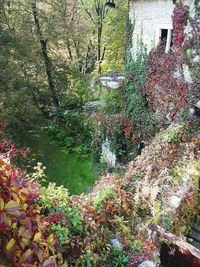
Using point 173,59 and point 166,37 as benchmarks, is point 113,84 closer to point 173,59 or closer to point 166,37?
point 166,37

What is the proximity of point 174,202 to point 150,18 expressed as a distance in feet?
28.1

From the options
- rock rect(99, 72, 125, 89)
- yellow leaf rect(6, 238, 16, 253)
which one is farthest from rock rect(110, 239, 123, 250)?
rock rect(99, 72, 125, 89)

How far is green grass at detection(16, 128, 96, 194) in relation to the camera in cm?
1341

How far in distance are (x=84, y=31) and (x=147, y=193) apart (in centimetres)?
1886

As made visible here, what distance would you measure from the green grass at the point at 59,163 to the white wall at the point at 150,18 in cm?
563

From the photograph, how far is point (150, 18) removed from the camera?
12.2 metres

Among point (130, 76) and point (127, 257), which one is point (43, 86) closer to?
point (130, 76)

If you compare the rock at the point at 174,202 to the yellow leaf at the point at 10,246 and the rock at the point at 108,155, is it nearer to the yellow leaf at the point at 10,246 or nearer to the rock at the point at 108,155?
the yellow leaf at the point at 10,246

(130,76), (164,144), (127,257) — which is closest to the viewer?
(127,257)

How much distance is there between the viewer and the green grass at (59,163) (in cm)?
1341

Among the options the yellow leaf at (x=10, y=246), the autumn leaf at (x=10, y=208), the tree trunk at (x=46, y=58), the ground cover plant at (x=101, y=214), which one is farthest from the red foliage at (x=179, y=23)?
the yellow leaf at (x=10, y=246)

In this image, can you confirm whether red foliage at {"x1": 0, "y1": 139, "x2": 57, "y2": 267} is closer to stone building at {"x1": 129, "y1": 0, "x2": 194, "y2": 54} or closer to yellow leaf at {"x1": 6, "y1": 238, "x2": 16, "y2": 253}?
yellow leaf at {"x1": 6, "y1": 238, "x2": 16, "y2": 253}

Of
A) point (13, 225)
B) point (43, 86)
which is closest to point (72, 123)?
point (43, 86)

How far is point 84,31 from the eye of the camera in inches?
889
